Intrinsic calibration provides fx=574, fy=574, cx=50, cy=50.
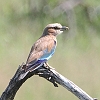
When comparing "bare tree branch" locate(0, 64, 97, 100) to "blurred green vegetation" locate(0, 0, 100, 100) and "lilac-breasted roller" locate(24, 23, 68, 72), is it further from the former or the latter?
"blurred green vegetation" locate(0, 0, 100, 100)

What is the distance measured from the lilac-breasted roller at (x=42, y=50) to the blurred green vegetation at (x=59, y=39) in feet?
8.85

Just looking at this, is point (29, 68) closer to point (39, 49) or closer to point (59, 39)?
point (39, 49)

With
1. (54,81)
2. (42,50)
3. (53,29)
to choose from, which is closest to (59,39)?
(53,29)

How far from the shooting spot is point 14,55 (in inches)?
381

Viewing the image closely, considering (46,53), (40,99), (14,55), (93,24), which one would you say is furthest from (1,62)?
(46,53)

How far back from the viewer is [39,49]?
5.55 m

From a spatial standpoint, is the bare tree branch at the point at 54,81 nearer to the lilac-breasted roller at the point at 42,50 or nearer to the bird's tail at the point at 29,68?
the bird's tail at the point at 29,68

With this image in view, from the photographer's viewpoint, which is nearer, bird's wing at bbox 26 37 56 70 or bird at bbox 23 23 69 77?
bird at bbox 23 23 69 77

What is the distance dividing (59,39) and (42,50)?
3.97m

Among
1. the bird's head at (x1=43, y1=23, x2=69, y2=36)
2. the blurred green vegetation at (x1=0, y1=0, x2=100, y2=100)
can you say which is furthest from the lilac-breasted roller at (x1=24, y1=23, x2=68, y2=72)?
the blurred green vegetation at (x1=0, y1=0, x2=100, y2=100)

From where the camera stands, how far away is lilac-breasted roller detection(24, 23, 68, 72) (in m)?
5.26

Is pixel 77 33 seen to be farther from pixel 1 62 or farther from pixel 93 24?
pixel 1 62

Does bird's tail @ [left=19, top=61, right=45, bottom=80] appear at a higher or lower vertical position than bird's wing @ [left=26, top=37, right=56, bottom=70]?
lower

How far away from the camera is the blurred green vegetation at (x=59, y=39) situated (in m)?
8.97
